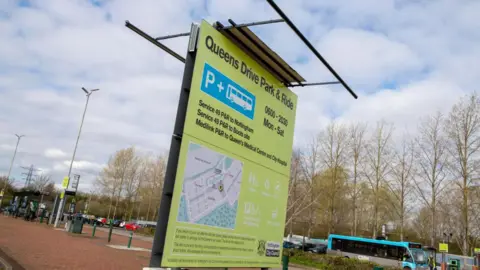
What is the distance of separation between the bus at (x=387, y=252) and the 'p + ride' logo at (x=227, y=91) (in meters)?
23.5

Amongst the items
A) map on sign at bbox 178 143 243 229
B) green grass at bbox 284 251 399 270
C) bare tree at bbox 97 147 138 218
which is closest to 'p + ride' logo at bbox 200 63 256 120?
map on sign at bbox 178 143 243 229

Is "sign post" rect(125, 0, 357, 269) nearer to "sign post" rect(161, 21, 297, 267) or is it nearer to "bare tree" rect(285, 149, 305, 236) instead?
"sign post" rect(161, 21, 297, 267)

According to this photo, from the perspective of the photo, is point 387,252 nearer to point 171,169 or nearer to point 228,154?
point 228,154

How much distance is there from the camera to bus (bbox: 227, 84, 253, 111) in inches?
198

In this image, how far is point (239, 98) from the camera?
5.19 m

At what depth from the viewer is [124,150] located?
62.2 metres

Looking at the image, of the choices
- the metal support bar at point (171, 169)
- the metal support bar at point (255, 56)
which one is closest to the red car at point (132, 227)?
the metal support bar at point (255, 56)

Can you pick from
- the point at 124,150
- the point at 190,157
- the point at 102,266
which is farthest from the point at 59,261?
the point at 124,150

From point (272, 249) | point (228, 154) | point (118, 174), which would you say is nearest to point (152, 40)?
point (228, 154)

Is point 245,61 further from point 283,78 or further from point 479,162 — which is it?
point 479,162

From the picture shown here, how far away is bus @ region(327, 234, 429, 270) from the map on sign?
921 inches

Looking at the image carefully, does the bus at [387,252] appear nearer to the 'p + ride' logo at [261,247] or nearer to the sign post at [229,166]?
the 'p + ride' logo at [261,247]

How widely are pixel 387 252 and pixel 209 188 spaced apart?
26.5 m

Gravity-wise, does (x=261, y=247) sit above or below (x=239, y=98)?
below
